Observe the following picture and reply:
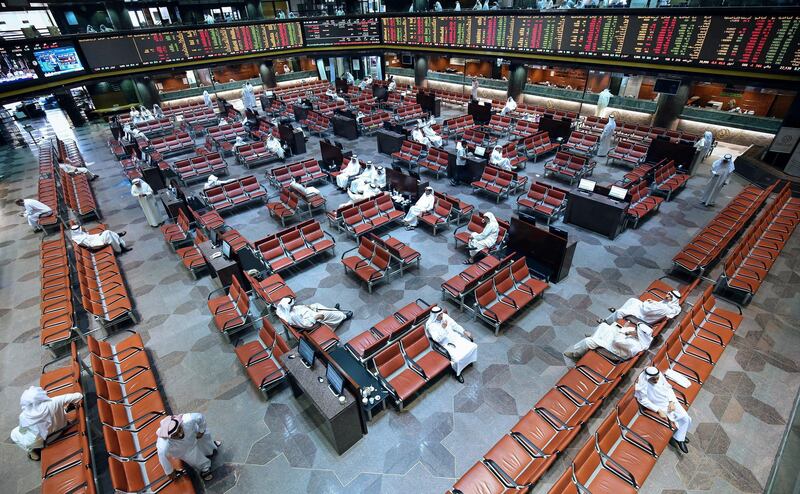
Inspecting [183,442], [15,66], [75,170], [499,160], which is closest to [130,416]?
[183,442]

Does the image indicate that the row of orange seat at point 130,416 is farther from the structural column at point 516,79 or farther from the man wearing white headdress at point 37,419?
the structural column at point 516,79

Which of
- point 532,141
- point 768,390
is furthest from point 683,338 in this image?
point 532,141

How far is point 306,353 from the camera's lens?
19.0ft

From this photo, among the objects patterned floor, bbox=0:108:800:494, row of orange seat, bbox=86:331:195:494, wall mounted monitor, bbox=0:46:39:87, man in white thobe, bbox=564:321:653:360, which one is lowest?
patterned floor, bbox=0:108:800:494

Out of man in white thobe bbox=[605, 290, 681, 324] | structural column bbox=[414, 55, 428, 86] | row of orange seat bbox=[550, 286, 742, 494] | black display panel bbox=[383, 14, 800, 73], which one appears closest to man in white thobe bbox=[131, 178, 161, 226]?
row of orange seat bbox=[550, 286, 742, 494]

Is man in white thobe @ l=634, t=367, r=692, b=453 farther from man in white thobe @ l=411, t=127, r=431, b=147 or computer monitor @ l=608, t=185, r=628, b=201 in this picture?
man in white thobe @ l=411, t=127, r=431, b=147

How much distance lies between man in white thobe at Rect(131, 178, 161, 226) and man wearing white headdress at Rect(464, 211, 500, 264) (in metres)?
10.4

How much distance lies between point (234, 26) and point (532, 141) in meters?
22.2

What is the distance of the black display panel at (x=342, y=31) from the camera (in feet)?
91.3

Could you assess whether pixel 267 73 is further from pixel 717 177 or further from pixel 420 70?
pixel 717 177

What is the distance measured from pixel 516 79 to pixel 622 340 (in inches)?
835

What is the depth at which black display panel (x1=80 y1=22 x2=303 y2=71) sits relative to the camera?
2211 cm

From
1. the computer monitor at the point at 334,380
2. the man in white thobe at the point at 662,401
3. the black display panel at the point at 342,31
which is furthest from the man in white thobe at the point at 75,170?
the man in white thobe at the point at 662,401

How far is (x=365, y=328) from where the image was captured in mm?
8070
